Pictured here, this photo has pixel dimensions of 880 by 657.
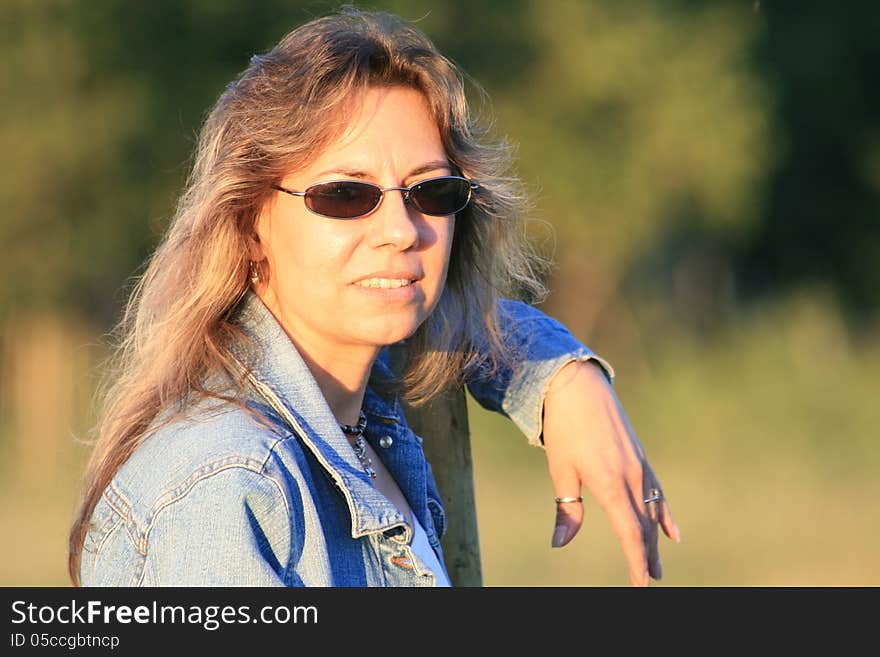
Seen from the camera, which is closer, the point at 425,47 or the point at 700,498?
the point at 425,47

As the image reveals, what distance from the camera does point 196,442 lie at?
6.70 ft

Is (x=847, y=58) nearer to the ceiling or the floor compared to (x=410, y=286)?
nearer to the ceiling

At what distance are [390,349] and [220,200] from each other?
77 centimetres

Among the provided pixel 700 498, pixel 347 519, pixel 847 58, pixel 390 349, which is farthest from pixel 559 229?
pixel 347 519

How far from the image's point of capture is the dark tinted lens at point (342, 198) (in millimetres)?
2410

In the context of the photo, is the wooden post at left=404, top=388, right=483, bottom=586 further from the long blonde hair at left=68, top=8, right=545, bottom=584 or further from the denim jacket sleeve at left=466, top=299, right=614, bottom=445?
the long blonde hair at left=68, top=8, right=545, bottom=584

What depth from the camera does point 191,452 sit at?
2021mm

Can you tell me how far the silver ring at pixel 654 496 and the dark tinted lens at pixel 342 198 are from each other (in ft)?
Result: 3.08

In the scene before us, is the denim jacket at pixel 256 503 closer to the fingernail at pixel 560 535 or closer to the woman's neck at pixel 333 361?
the woman's neck at pixel 333 361

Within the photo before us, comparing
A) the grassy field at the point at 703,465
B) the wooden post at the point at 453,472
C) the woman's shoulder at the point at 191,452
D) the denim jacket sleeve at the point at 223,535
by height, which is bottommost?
the denim jacket sleeve at the point at 223,535

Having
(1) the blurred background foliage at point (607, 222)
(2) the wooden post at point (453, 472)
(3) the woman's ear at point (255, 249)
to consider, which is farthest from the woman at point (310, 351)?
(1) the blurred background foliage at point (607, 222)

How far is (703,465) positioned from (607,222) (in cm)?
405

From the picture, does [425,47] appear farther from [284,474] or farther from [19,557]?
[19,557]
